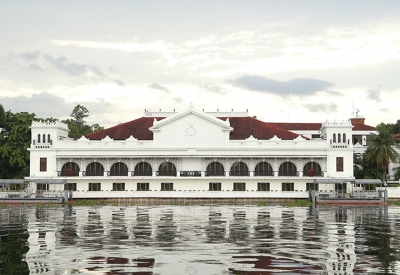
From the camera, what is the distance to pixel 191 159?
82.4 meters

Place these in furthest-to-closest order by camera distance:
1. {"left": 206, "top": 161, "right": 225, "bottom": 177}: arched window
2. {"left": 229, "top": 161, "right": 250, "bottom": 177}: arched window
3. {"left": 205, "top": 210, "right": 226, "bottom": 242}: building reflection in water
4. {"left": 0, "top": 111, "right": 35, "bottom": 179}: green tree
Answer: {"left": 0, "top": 111, "right": 35, "bottom": 179}: green tree → {"left": 206, "top": 161, "right": 225, "bottom": 177}: arched window → {"left": 229, "top": 161, "right": 250, "bottom": 177}: arched window → {"left": 205, "top": 210, "right": 226, "bottom": 242}: building reflection in water

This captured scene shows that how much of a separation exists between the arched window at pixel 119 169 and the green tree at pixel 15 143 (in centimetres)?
1332

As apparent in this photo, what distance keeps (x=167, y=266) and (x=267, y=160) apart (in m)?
60.2

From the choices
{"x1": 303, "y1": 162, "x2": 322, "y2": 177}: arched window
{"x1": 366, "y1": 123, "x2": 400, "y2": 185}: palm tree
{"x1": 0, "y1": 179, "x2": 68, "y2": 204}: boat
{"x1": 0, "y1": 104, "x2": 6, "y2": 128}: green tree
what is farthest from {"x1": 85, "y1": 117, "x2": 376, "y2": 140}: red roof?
{"x1": 0, "y1": 104, "x2": 6, "y2": 128}: green tree

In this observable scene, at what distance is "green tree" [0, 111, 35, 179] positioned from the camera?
8662 centimetres

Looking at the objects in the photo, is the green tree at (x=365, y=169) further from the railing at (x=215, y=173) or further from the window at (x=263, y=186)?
the railing at (x=215, y=173)

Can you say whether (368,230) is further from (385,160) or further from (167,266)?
(385,160)

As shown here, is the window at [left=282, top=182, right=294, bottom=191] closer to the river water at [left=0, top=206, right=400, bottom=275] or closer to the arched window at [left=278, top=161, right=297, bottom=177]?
the arched window at [left=278, top=161, right=297, bottom=177]

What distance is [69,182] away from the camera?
81250mm

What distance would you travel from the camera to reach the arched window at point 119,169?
82.1 metres

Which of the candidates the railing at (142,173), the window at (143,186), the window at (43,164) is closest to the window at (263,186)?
the railing at (142,173)

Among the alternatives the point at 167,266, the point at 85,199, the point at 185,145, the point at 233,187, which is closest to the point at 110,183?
the point at 85,199

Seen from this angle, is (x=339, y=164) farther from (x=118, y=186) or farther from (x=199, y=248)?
(x=199, y=248)

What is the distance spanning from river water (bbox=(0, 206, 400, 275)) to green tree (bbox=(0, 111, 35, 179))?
4777 centimetres
